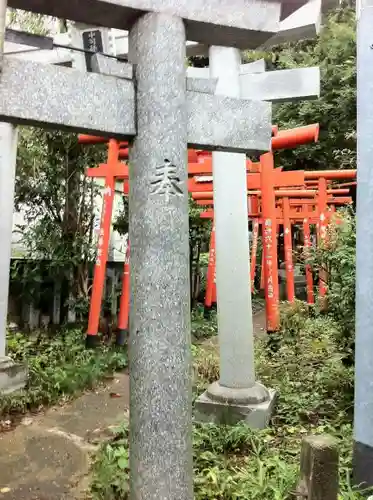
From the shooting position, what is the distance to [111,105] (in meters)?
2.83

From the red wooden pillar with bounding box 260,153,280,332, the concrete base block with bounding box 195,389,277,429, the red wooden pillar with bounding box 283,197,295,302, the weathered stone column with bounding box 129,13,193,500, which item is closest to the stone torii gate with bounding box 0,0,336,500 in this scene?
the weathered stone column with bounding box 129,13,193,500

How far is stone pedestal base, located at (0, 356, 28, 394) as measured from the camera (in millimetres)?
5855

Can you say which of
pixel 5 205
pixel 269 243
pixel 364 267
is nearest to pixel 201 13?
pixel 364 267

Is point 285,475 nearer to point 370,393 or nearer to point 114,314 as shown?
point 370,393

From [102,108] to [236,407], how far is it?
316cm

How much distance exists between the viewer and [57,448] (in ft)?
15.6

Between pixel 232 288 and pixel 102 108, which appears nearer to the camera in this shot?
pixel 102 108

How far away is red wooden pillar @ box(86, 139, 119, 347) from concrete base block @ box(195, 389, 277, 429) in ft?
10.6

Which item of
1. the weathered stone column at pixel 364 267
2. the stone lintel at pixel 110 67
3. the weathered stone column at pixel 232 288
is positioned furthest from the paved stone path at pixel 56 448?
the stone lintel at pixel 110 67

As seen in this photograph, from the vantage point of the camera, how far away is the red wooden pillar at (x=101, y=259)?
7.76 m

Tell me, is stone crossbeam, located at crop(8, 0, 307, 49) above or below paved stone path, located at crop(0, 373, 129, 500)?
above

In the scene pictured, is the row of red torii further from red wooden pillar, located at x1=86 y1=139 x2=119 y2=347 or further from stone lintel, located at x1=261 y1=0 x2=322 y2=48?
stone lintel, located at x1=261 y1=0 x2=322 y2=48

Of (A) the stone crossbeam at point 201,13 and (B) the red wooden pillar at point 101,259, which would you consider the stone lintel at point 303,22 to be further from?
(B) the red wooden pillar at point 101,259

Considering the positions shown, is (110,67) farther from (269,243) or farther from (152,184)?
(269,243)
